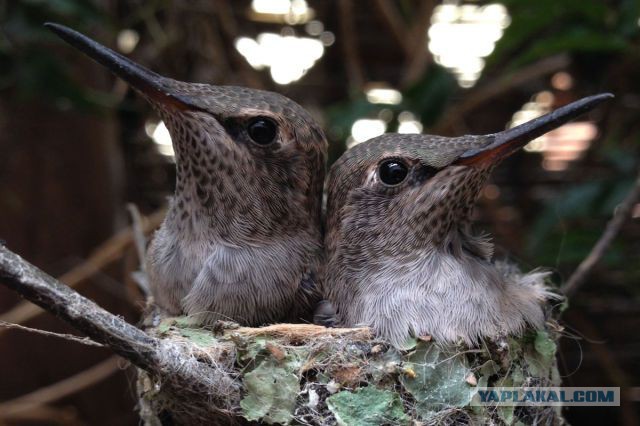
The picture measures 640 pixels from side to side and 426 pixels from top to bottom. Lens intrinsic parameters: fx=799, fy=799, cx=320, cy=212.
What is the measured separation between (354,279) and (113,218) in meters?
1.81

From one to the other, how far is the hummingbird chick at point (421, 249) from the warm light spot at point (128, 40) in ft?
6.66

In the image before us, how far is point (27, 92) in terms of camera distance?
2.64m

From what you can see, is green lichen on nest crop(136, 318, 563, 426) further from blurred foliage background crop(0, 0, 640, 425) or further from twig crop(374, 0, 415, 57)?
twig crop(374, 0, 415, 57)

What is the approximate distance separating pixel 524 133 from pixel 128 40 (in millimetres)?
2546

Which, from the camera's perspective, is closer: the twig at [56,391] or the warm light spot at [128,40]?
the twig at [56,391]

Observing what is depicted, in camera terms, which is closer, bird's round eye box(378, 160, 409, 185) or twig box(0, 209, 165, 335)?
bird's round eye box(378, 160, 409, 185)

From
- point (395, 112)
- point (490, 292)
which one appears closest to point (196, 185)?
point (490, 292)

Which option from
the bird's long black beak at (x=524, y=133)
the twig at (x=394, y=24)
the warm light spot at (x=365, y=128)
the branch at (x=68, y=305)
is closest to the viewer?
the branch at (x=68, y=305)

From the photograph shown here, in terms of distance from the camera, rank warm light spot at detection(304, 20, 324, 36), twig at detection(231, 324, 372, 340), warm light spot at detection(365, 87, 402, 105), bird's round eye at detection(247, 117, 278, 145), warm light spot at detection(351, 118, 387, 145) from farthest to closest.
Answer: warm light spot at detection(304, 20, 324, 36)
warm light spot at detection(365, 87, 402, 105)
warm light spot at detection(351, 118, 387, 145)
bird's round eye at detection(247, 117, 278, 145)
twig at detection(231, 324, 372, 340)

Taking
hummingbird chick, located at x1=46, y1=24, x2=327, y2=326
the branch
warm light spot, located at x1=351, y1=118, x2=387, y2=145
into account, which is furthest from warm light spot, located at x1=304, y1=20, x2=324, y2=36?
the branch

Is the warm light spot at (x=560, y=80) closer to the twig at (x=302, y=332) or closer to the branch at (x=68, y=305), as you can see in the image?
the twig at (x=302, y=332)

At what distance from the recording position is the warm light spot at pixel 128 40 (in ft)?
11.5

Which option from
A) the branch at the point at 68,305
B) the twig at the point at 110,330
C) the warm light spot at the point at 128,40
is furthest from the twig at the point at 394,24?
the branch at the point at 68,305

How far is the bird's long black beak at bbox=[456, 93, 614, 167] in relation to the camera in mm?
1420
